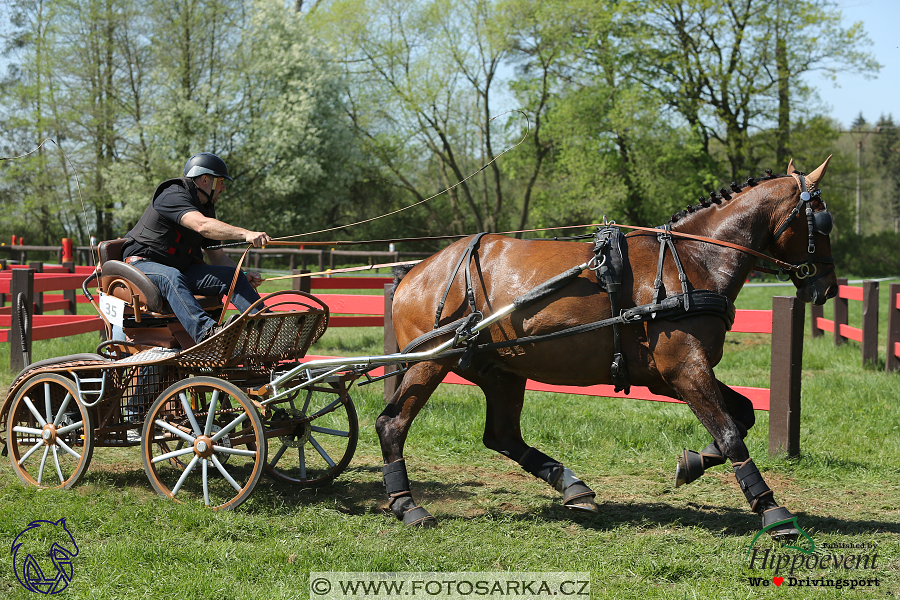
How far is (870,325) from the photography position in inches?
354

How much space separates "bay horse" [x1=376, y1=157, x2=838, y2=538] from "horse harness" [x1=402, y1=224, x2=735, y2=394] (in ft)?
0.07

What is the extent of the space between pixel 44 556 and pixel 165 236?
6.54 feet

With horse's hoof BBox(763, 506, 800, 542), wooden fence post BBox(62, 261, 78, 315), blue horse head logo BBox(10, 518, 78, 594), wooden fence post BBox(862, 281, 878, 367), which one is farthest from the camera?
wooden fence post BBox(62, 261, 78, 315)

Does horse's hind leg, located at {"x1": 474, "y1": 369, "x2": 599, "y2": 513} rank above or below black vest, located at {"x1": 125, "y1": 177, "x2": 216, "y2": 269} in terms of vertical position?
below

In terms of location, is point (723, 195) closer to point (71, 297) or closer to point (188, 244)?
point (188, 244)

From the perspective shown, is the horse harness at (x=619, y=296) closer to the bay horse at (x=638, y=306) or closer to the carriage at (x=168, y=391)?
the bay horse at (x=638, y=306)

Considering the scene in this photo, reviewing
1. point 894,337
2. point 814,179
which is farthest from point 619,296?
point 894,337

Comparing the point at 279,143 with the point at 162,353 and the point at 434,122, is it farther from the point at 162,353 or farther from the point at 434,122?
the point at 162,353

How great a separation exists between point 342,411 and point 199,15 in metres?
25.0

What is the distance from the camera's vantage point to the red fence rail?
29.5 ft

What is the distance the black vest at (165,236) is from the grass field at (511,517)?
1492mm

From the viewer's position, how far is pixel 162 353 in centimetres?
455

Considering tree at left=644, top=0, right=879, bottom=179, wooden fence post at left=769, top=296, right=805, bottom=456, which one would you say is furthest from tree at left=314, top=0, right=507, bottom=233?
wooden fence post at left=769, top=296, right=805, bottom=456

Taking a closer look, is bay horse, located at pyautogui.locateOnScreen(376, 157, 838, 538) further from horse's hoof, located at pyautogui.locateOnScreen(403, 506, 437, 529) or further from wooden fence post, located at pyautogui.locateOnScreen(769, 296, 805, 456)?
wooden fence post, located at pyautogui.locateOnScreen(769, 296, 805, 456)
